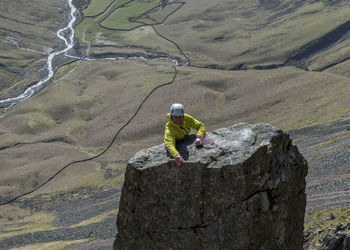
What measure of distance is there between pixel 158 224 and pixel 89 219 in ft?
146

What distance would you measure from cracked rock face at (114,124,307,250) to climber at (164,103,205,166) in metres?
0.35

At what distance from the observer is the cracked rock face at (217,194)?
52.2 ft

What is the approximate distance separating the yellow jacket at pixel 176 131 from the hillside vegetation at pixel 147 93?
21.7 metres

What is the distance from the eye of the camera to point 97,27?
183500mm

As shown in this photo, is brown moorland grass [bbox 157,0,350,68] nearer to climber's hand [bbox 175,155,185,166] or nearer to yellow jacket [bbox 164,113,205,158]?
yellow jacket [bbox 164,113,205,158]

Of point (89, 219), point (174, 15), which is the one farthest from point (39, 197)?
point (174, 15)

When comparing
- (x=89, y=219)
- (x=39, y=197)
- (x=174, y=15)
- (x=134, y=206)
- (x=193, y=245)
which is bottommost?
(x=39, y=197)

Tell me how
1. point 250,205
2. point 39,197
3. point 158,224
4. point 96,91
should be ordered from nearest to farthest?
point 250,205
point 158,224
point 39,197
point 96,91

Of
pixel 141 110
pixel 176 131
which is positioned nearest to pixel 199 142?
pixel 176 131

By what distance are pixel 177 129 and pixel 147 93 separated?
89523 millimetres

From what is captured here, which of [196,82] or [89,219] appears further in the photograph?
[196,82]

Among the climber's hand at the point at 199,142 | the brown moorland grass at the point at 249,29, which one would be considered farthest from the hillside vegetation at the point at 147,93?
the climber's hand at the point at 199,142

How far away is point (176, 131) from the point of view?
17.5 meters

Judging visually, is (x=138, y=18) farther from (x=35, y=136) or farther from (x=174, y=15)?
(x=35, y=136)
